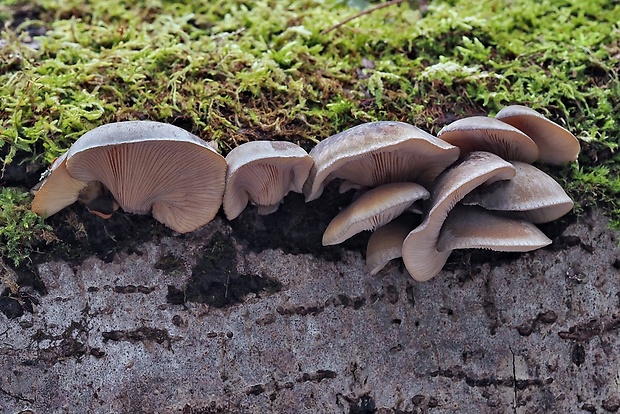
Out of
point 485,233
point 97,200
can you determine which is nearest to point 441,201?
point 485,233

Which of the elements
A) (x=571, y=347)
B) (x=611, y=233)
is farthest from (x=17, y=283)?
(x=611, y=233)

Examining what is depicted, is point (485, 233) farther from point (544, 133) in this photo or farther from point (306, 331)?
point (306, 331)

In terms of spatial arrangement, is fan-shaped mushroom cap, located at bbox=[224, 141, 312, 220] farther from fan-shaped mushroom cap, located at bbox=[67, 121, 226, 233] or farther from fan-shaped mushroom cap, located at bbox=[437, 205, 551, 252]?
fan-shaped mushroom cap, located at bbox=[437, 205, 551, 252]

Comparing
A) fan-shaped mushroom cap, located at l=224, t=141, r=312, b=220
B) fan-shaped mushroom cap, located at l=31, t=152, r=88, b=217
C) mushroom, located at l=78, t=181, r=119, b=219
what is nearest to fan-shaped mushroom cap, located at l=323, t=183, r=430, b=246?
fan-shaped mushroom cap, located at l=224, t=141, r=312, b=220

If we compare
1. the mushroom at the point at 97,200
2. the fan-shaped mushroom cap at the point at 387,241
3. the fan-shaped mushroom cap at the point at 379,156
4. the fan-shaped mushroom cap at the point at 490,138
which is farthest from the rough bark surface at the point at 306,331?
the fan-shaped mushroom cap at the point at 490,138

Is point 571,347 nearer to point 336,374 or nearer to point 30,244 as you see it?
point 336,374
